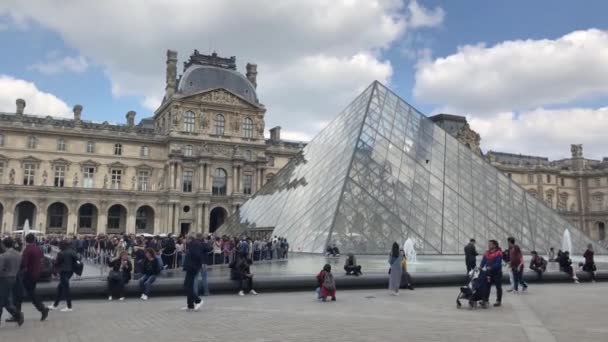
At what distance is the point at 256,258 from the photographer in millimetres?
20250

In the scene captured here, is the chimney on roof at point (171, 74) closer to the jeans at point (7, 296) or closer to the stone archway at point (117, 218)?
the stone archway at point (117, 218)

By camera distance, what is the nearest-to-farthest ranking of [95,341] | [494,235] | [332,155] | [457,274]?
[95,341], [457,274], [494,235], [332,155]

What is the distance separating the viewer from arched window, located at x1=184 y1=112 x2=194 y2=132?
173ft

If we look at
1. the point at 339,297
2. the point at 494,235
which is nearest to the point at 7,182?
the point at 494,235

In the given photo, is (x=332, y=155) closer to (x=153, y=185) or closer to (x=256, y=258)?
(x=256, y=258)

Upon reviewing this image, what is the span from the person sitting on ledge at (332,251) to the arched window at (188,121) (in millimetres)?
36485

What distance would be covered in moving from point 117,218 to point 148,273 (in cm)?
4603

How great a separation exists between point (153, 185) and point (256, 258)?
116 feet

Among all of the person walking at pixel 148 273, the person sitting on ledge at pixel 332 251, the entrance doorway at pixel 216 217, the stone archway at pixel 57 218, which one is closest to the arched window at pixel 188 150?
the entrance doorway at pixel 216 217

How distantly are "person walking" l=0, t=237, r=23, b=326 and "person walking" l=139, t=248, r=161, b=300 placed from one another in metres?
2.73

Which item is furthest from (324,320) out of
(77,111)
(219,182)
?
(77,111)

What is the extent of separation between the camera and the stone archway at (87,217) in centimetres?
5092

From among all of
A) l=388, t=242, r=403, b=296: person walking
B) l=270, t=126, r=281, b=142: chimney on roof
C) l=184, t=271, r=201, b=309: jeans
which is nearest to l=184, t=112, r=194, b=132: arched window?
l=270, t=126, r=281, b=142: chimney on roof

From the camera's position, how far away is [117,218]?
52906 mm
